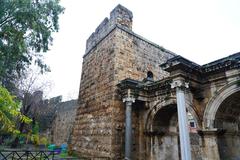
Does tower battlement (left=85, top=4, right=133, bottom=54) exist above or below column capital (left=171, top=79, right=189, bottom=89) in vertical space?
above

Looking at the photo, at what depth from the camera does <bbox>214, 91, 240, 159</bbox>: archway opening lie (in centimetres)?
486

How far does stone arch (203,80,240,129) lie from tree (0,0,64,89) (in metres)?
7.11

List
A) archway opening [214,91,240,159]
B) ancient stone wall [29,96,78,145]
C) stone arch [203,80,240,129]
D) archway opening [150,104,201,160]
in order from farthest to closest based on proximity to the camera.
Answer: ancient stone wall [29,96,78,145], archway opening [150,104,201,160], archway opening [214,91,240,159], stone arch [203,80,240,129]

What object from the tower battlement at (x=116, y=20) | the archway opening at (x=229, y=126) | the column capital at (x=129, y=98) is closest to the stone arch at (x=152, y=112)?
the column capital at (x=129, y=98)

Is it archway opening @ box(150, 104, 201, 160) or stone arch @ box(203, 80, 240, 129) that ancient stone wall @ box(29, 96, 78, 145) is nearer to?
archway opening @ box(150, 104, 201, 160)

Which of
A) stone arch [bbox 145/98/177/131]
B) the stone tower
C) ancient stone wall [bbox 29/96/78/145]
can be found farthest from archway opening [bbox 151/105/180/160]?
ancient stone wall [bbox 29/96/78/145]

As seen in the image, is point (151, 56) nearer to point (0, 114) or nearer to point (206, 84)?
point (206, 84)

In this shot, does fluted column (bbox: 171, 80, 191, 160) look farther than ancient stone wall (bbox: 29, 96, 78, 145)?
No

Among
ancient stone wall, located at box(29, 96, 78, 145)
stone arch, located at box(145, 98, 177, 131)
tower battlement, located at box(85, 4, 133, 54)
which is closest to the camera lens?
stone arch, located at box(145, 98, 177, 131)

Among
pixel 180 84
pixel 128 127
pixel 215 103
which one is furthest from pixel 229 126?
pixel 128 127

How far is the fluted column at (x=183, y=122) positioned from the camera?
14.3 feet

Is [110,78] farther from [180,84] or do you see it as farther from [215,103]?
[215,103]

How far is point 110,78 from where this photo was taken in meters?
7.45

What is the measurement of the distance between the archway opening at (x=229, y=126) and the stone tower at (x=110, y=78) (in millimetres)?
2883
